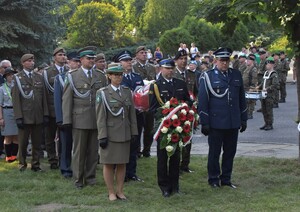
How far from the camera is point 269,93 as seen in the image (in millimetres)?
15586

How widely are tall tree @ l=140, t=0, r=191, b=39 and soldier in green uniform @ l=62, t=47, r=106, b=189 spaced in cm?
4263

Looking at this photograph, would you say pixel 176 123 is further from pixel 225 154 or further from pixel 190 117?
pixel 225 154

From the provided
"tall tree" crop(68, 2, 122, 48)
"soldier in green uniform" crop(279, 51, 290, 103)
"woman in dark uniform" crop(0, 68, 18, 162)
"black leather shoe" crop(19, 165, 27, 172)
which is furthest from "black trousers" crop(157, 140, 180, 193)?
"tall tree" crop(68, 2, 122, 48)

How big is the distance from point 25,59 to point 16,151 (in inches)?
95.2

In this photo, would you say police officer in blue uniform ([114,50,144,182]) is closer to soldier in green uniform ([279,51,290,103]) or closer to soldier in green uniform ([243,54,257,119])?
soldier in green uniform ([243,54,257,119])

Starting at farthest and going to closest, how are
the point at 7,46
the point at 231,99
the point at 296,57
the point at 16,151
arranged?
the point at 7,46 < the point at 16,151 < the point at 296,57 < the point at 231,99

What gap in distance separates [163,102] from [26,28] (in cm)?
944

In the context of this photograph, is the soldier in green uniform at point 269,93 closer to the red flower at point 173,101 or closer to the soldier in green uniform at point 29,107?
the soldier in green uniform at point 29,107

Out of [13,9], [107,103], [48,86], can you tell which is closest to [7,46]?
[13,9]

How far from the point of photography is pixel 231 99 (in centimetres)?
882

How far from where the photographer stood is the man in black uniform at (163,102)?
8.37 metres

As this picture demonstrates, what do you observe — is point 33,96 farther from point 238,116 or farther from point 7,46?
point 7,46

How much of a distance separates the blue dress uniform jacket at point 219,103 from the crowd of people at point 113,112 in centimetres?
2

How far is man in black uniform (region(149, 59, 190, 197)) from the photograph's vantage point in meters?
8.37
